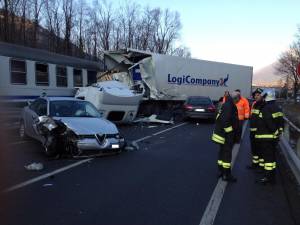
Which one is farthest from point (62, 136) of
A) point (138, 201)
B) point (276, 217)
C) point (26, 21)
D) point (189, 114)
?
point (26, 21)

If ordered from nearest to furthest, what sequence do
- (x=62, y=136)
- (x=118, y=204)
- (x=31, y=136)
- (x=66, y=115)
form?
1. (x=118, y=204)
2. (x=62, y=136)
3. (x=66, y=115)
4. (x=31, y=136)

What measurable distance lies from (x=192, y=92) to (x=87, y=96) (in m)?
10.4

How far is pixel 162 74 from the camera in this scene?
24547 millimetres

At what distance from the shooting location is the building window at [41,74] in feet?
56.6

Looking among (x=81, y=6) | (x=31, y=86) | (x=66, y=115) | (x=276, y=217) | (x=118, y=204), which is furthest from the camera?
(x=81, y=6)

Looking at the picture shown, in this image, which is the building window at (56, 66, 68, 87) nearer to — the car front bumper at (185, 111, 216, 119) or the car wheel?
the car wheel

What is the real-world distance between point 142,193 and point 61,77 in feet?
41.5

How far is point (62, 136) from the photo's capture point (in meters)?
10.4

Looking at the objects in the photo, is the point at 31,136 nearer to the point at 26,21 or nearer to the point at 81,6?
the point at 26,21

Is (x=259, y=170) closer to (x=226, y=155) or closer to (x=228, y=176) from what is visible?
(x=228, y=176)

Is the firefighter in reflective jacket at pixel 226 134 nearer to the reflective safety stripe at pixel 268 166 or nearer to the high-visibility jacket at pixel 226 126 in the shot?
the high-visibility jacket at pixel 226 126

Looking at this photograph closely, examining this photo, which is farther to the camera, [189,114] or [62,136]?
[189,114]

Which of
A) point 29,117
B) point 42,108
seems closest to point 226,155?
point 42,108

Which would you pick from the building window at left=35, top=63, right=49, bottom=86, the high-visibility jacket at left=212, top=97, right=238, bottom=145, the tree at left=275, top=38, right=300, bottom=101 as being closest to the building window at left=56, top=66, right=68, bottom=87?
the building window at left=35, top=63, right=49, bottom=86
